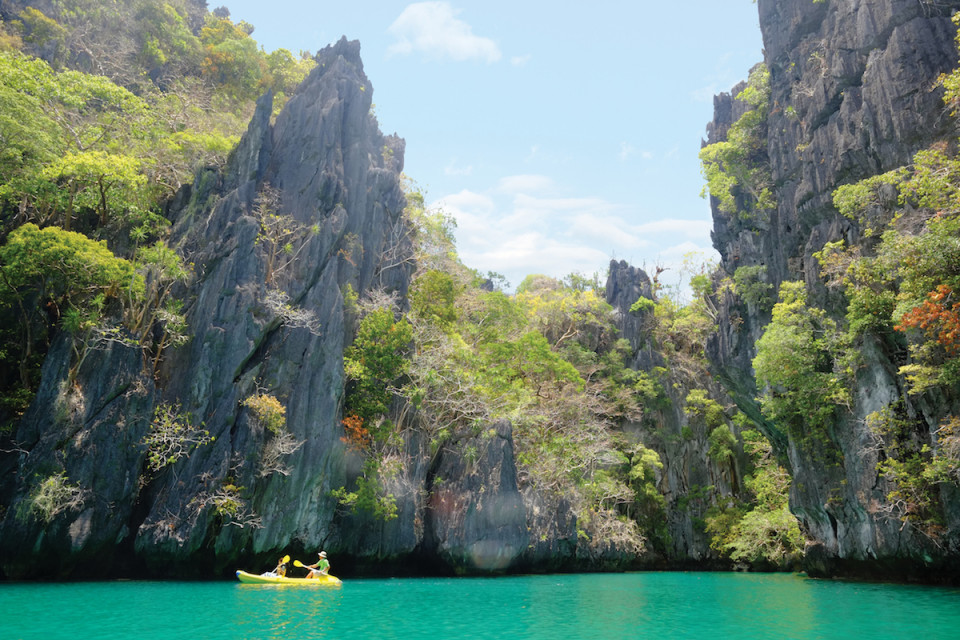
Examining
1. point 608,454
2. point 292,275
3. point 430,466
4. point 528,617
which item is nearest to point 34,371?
point 292,275

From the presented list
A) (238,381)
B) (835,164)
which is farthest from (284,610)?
(835,164)

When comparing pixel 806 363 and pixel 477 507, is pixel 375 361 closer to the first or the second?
pixel 477 507

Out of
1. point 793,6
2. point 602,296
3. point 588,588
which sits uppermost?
point 793,6

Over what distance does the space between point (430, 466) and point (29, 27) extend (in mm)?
29040

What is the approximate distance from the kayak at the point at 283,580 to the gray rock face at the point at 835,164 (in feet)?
56.7

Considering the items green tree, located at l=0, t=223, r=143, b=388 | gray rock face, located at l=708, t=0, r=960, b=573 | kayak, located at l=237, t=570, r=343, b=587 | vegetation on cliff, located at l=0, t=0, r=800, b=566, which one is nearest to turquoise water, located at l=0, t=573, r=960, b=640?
kayak, located at l=237, t=570, r=343, b=587

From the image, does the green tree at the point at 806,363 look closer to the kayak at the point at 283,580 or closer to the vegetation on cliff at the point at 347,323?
the vegetation on cliff at the point at 347,323

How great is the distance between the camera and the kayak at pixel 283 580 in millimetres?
18094

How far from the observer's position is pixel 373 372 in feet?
81.3

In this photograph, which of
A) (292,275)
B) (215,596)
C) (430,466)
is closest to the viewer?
(215,596)

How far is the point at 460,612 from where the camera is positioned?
13.3 m

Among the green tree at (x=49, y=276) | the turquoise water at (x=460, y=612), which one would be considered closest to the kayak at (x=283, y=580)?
the turquoise water at (x=460, y=612)

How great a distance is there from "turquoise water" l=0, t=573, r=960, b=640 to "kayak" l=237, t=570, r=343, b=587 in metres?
0.41

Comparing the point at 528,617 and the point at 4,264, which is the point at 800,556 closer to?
the point at 528,617
